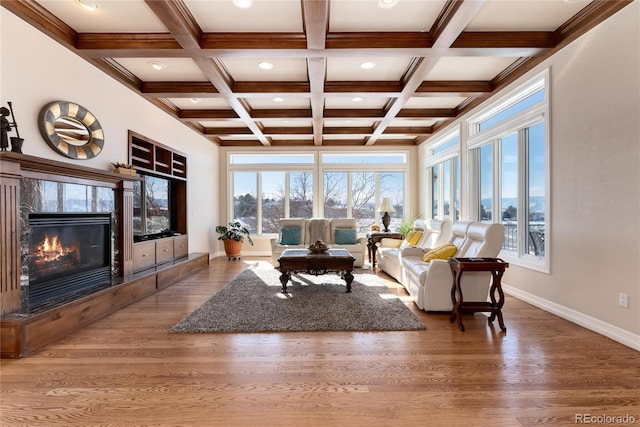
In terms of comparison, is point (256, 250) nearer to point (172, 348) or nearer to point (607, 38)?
point (172, 348)

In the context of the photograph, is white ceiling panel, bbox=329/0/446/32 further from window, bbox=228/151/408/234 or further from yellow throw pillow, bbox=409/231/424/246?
window, bbox=228/151/408/234

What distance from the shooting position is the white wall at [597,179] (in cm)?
258

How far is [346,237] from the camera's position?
6.32 m

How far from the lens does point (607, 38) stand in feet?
9.14

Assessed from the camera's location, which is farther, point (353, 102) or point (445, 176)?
point (445, 176)

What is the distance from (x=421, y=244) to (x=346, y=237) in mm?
1496

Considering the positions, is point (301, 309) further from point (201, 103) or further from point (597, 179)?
point (201, 103)

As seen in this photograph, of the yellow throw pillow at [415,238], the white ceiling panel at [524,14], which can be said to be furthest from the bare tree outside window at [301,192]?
the white ceiling panel at [524,14]

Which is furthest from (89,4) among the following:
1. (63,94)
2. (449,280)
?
(449,280)

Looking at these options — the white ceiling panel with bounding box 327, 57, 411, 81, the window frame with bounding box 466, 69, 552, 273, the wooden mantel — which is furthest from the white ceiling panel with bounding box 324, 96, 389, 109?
the wooden mantel

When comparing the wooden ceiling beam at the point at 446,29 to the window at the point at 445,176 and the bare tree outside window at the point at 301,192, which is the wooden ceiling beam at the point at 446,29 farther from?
the bare tree outside window at the point at 301,192

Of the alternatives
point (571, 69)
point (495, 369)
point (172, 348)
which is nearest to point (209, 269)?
point (172, 348)

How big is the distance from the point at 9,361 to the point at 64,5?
9.50 ft

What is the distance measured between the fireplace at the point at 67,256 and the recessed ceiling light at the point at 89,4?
6.07ft
